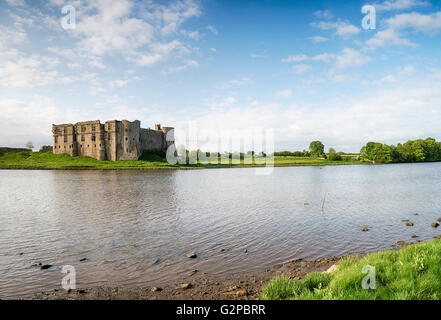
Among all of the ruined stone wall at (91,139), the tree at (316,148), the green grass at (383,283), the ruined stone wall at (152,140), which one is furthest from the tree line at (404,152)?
the green grass at (383,283)

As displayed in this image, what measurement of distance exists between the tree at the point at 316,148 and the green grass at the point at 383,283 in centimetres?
16226

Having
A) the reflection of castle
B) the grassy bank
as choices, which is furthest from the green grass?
the reflection of castle

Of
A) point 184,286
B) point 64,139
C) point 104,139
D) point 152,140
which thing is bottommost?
point 184,286

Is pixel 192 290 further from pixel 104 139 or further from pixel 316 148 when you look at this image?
pixel 316 148

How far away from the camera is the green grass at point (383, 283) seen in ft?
17.0

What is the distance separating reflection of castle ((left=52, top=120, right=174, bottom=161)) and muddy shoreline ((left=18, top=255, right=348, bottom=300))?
84042mm

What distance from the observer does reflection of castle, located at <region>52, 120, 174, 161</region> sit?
287 feet

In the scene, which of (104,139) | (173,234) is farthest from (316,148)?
(173,234)

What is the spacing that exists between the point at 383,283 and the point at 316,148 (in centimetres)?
16599

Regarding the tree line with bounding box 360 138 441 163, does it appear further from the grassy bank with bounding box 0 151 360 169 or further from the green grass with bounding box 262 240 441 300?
the green grass with bounding box 262 240 441 300

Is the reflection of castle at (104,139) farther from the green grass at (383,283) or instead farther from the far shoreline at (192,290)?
the green grass at (383,283)

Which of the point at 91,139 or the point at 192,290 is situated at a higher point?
the point at 91,139

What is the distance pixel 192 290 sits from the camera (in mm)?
7602
